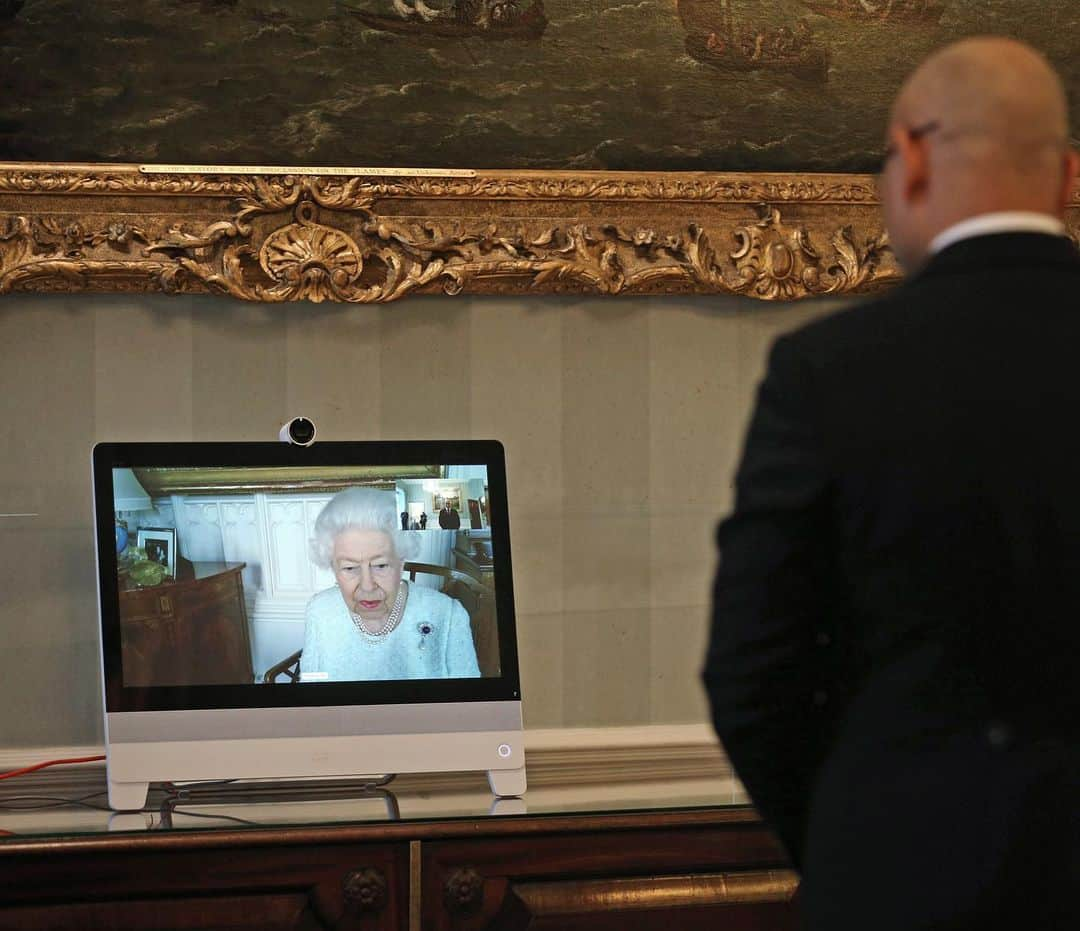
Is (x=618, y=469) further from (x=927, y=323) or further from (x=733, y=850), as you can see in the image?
(x=927, y=323)

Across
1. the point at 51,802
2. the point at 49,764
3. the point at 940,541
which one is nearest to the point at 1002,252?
the point at 940,541

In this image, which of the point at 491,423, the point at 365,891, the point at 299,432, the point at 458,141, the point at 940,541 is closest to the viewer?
the point at 940,541

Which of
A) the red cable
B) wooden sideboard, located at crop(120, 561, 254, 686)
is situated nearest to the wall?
the red cable

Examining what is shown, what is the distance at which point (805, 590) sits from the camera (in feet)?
4.33

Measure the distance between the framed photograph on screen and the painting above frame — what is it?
1.59ft

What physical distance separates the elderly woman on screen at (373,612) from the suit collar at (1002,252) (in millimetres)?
1353

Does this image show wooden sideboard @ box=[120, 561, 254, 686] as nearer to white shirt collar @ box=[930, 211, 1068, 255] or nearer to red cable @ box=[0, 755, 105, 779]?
red cable @ box=[0, 755, 105, 779]

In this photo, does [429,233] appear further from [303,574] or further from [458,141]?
[303,574]

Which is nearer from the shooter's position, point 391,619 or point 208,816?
point 208,816

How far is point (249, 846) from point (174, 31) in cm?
144

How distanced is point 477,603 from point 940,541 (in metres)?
1.35

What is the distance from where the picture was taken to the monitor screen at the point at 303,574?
2381mm

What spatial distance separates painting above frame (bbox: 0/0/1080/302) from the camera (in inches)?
98.2

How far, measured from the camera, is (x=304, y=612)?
2428 mm
